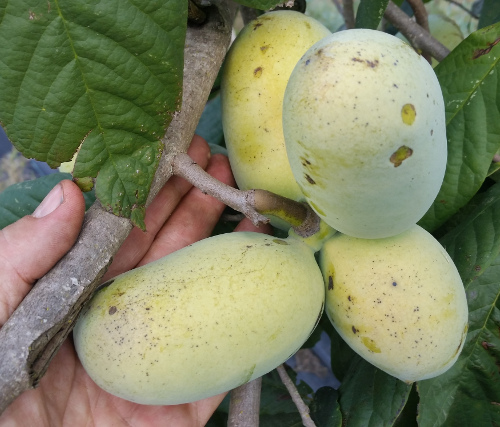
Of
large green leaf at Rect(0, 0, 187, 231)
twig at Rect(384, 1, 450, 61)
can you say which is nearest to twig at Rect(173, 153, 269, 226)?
large green leaf at Rect(0, 0, 187, 231)

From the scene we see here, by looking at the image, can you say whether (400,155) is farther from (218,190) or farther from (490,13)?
(490,13)

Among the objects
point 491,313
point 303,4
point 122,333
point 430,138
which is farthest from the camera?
point 303,4

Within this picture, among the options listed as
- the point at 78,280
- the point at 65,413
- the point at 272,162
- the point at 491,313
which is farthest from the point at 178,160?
the point at 491,313

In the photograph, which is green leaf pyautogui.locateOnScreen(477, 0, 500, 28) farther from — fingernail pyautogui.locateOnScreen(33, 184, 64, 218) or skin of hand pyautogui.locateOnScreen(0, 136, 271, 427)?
fingernail pyautogui.locateOnScreen(33, 184, 64, 218)

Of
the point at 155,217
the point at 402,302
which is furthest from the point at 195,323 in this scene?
the point at 155,217

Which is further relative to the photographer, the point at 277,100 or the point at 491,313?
the point at 491,313

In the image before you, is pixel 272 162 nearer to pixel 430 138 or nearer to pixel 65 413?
pixel 430 138
